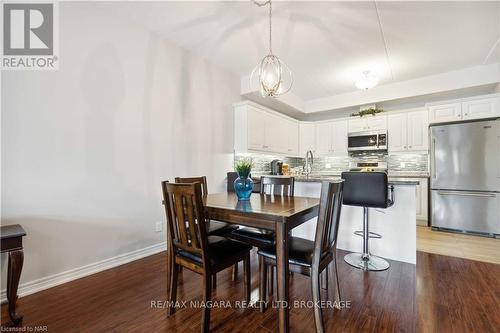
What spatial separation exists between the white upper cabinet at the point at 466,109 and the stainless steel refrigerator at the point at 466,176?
0.78 feet

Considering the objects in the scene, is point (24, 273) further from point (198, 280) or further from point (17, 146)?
point (198, 280)

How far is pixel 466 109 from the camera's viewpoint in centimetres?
398

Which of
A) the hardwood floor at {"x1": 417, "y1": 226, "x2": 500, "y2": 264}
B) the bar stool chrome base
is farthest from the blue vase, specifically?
the hardwood floor at {"x1": 417, "y1": 226, "x2": 500, "y2": 264}

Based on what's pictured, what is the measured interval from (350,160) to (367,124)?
932mm

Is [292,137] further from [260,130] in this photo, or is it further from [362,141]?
[362,141]

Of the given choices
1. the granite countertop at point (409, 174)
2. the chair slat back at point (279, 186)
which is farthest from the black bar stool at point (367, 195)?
the granite countertop at point (409, 174)

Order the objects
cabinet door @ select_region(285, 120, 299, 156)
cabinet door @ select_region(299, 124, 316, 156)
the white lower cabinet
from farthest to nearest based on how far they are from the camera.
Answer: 1. cabinet door @ select_region(299, 124, 316, 156)
2. cabinet door @ select_region(285, 120, 299, 156)
3. the white lower cabinet

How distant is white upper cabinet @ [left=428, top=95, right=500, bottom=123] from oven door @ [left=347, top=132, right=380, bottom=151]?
3.27 ft

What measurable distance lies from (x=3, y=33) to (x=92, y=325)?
244cm

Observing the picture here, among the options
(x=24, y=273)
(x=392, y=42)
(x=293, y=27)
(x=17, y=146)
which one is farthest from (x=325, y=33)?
(x=24, y=273)

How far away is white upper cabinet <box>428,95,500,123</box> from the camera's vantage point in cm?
378

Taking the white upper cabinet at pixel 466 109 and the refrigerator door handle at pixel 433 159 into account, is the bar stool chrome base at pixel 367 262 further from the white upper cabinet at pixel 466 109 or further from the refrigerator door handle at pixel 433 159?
the white upper cabinet at pixel 466 109

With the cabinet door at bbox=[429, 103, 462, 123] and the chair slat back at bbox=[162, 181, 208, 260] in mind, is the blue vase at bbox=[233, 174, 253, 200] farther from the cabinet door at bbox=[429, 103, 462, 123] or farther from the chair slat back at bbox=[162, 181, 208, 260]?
the cabinet door at bbox=[429, 103, 462, 123]

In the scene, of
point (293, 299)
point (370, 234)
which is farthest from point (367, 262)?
point (293, 299)
